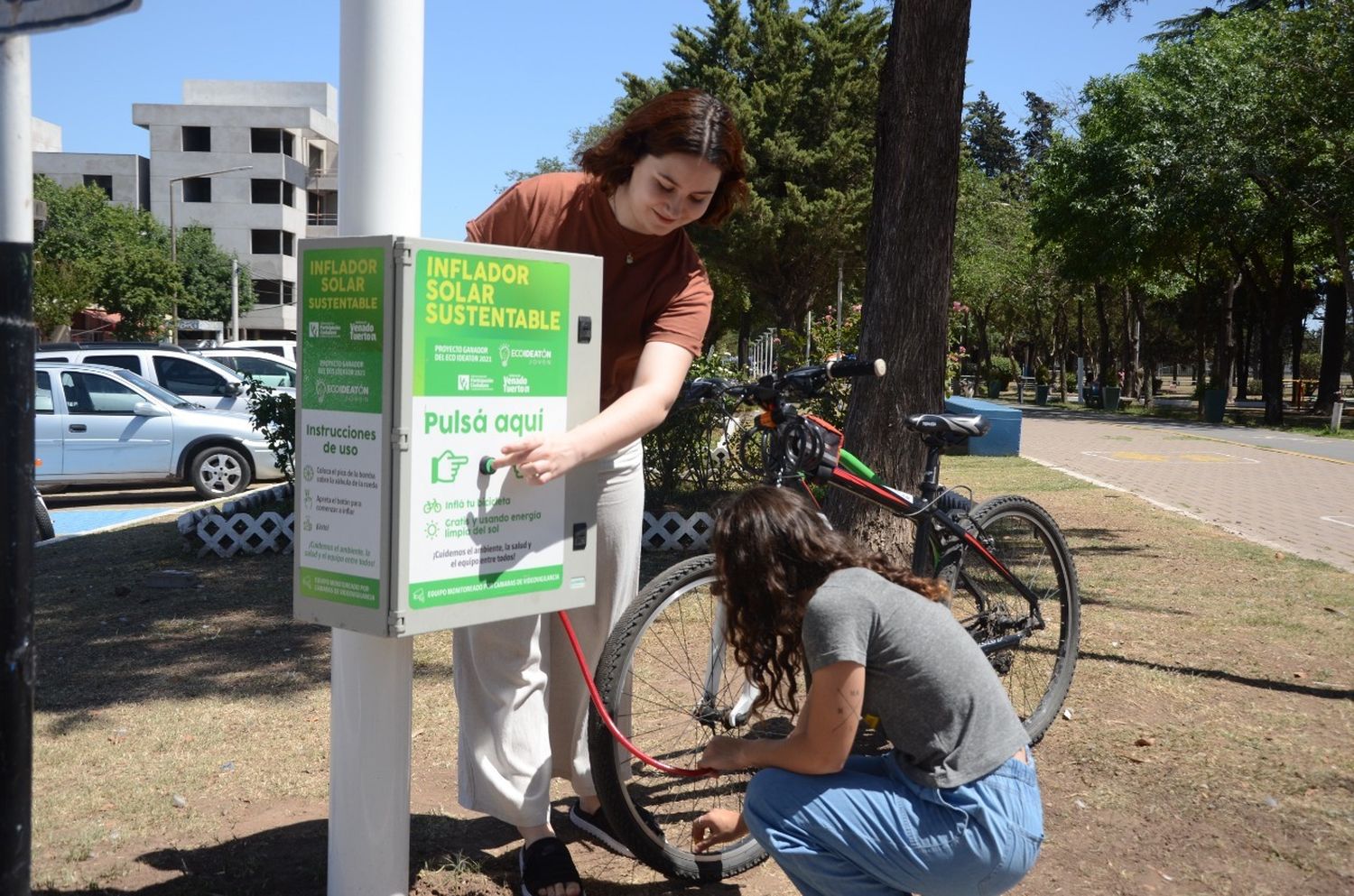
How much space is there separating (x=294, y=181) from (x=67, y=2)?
246 feet


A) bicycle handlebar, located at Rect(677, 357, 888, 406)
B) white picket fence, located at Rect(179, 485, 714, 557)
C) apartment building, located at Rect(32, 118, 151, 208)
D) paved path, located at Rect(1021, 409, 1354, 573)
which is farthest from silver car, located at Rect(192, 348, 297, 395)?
apartment building, located at Rect(32, 118, 151, 208)

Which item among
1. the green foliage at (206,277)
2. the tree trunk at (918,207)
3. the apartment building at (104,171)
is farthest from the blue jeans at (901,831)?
the apartment building at (104,171)

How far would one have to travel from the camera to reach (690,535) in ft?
28.9

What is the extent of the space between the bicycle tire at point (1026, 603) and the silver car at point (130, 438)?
37.2 ft

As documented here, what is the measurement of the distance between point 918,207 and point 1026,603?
2.61 m

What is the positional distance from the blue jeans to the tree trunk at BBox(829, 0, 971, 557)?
385 centimetres

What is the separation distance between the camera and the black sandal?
3096 mm

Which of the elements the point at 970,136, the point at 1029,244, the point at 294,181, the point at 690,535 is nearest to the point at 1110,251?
the point at 1029,244

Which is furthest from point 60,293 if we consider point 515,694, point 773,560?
point 773,560

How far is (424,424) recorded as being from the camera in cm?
256

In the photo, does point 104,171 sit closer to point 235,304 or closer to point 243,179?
point 243,179

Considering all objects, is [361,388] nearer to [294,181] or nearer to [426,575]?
[426,575]

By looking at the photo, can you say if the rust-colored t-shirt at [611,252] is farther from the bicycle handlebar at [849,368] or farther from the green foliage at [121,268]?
the green foliage at [121,268]

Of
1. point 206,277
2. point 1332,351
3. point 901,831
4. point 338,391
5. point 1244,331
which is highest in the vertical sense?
point 206,277
